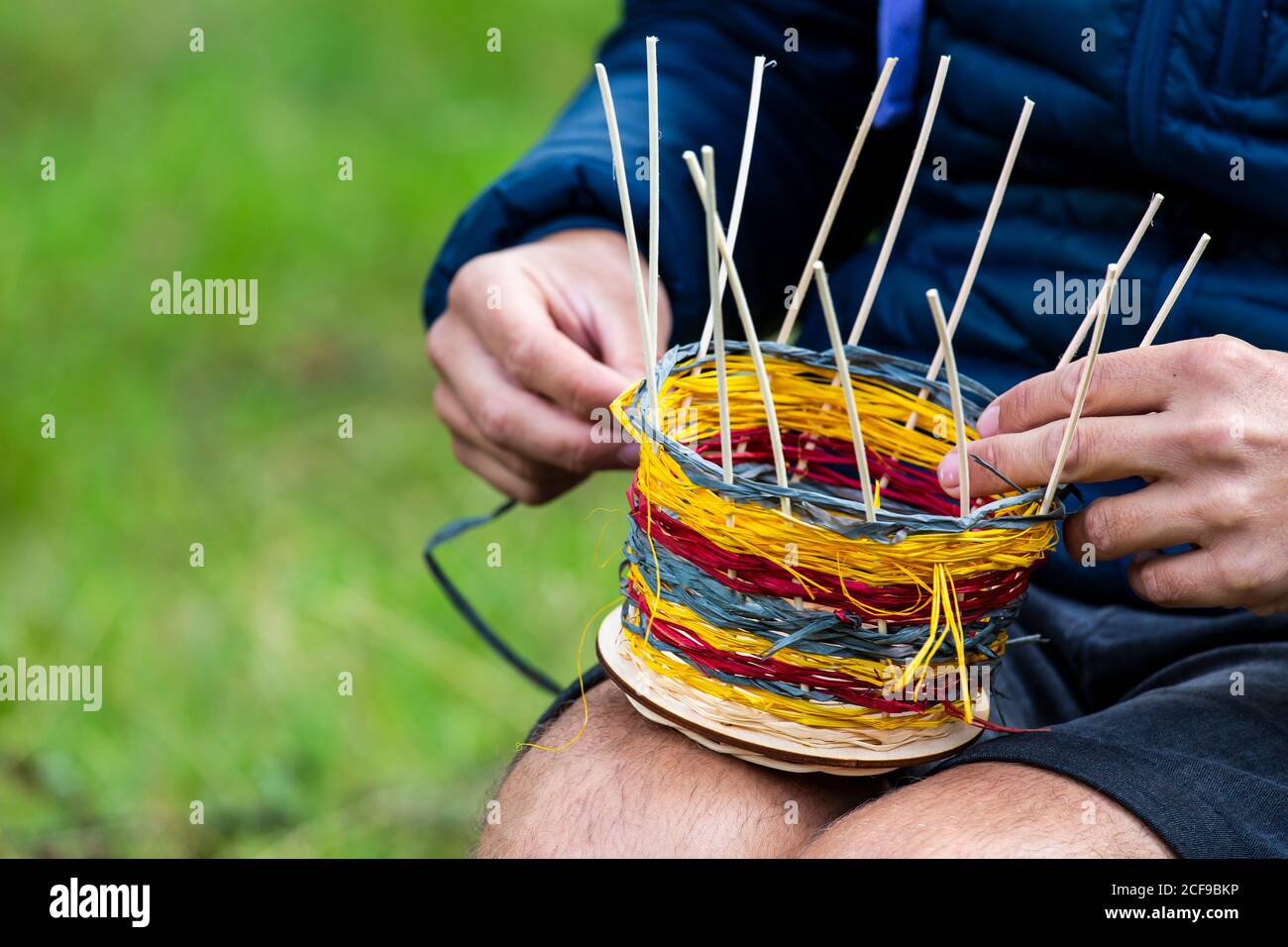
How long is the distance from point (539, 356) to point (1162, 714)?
1.59 ft

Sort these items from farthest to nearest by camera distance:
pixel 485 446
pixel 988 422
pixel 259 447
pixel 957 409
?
pixel 259 447 < pixel 485 446 < pixel 988 422 < pixel 957 409

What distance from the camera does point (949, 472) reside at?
82 centimetres

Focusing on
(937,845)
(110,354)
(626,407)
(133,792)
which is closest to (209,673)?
(133,792)

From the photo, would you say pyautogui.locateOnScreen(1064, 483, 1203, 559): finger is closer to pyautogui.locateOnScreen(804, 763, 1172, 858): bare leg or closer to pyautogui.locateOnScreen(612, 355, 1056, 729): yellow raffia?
pyautogui.locateOnScreen(612, 355, 1056, 729): yellow raffia

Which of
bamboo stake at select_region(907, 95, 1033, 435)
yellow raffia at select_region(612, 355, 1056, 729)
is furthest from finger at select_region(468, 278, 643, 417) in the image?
bamboo stake at select_region(907, 95, 1033, 435)

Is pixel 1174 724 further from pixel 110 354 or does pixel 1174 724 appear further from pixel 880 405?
pixel 110 354

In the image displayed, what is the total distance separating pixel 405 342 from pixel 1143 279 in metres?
1.90

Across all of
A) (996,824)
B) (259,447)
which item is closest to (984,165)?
(996,824)

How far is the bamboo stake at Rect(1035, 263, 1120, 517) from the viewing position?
73 cm

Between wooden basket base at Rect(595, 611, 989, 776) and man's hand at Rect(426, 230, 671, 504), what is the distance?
23 cm

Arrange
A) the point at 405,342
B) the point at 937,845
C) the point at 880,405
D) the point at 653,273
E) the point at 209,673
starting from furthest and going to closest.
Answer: the point at 405,342
the point at 209,673
the point at 880,405
the point at 653,273
the point at 937,845

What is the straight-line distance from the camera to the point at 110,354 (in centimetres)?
248

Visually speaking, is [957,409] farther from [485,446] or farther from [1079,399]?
[485,446]

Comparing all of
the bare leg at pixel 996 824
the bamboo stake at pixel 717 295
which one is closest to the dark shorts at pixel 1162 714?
the bare leg at pixel 996 824
